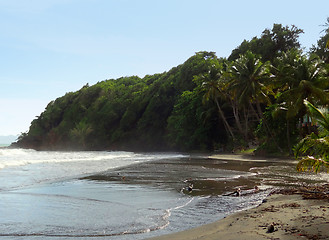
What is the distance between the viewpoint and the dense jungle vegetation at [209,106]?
29.6 meters

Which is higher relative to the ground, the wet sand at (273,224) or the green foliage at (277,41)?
the green foliage at (277,41)

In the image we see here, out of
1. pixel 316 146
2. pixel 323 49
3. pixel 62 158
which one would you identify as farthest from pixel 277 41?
pixel 316 146

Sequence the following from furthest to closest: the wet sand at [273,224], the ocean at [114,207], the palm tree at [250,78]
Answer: the palm tree at [250,78]
the ocean at [114,207]
the wet sand at [273,224]

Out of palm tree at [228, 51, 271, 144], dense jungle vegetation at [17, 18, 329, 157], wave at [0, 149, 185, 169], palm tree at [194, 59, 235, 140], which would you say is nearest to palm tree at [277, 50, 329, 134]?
dense jungle vegetation at [17, 18, 329, 157]

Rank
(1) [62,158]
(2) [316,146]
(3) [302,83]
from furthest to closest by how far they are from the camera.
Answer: (1) [62,158]
(3) [302,83]
(2) [316,146]

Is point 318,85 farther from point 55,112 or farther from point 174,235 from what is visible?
point 55,112

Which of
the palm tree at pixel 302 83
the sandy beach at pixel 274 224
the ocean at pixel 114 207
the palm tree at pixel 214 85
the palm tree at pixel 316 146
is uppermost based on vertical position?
the palm tree at pixel 214 85

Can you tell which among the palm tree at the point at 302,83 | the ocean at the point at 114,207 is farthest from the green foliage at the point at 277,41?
the ocean at the point at 114,207

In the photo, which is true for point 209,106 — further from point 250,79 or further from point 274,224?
point 274,224

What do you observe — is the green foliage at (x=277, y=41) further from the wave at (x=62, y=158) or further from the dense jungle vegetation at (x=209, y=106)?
the wave at (x=62, y=158)

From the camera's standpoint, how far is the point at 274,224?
658 centimetres

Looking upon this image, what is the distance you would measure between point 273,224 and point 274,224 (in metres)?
0.03

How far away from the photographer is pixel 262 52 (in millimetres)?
45875

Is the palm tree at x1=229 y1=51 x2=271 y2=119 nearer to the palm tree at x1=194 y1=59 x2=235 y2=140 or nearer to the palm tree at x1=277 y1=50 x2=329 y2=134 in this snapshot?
the palm tree at x1=277 y1=50 x2=329 y2=134
